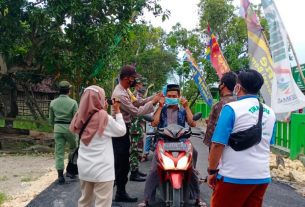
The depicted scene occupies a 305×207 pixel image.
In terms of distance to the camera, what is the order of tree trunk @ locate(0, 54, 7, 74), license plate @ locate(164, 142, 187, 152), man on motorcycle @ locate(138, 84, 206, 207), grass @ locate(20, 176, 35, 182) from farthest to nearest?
1. tree trunk @ locate(0, 54, 7, 74)
2. grass @ locate(20, 176, 35, 182)
3. man on motorcycle @ locate(138, 84, 206, 207)
4. license plate @ locate(164, 142, 187, 152)

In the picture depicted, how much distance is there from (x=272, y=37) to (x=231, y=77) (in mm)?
3724

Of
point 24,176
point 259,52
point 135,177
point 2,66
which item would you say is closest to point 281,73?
point 259,52

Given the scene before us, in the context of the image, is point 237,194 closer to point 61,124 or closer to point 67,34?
point 61,124

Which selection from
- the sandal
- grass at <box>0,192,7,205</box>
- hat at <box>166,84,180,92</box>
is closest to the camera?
the sandal

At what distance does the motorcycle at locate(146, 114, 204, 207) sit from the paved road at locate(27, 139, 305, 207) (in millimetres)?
844

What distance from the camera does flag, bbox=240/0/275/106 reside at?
8961 millimetres

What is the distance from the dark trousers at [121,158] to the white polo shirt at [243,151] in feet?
8.11

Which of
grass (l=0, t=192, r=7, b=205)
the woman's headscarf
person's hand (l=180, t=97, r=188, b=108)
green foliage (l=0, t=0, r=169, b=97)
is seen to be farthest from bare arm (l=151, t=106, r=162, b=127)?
green foliage (l=0, t=0, r=169, b=97)

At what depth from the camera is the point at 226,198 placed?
3.21 m

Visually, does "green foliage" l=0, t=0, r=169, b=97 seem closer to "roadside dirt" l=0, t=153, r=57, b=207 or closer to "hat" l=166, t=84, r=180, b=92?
"roadside dirt" l=0, t=153, r=57, b=207

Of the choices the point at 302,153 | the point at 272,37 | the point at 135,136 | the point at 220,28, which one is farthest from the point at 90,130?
the point at 220,28

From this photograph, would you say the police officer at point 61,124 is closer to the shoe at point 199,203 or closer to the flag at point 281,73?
the shoe at point 199,203

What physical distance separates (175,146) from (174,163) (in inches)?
9.8

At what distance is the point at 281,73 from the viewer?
800 centimetres
